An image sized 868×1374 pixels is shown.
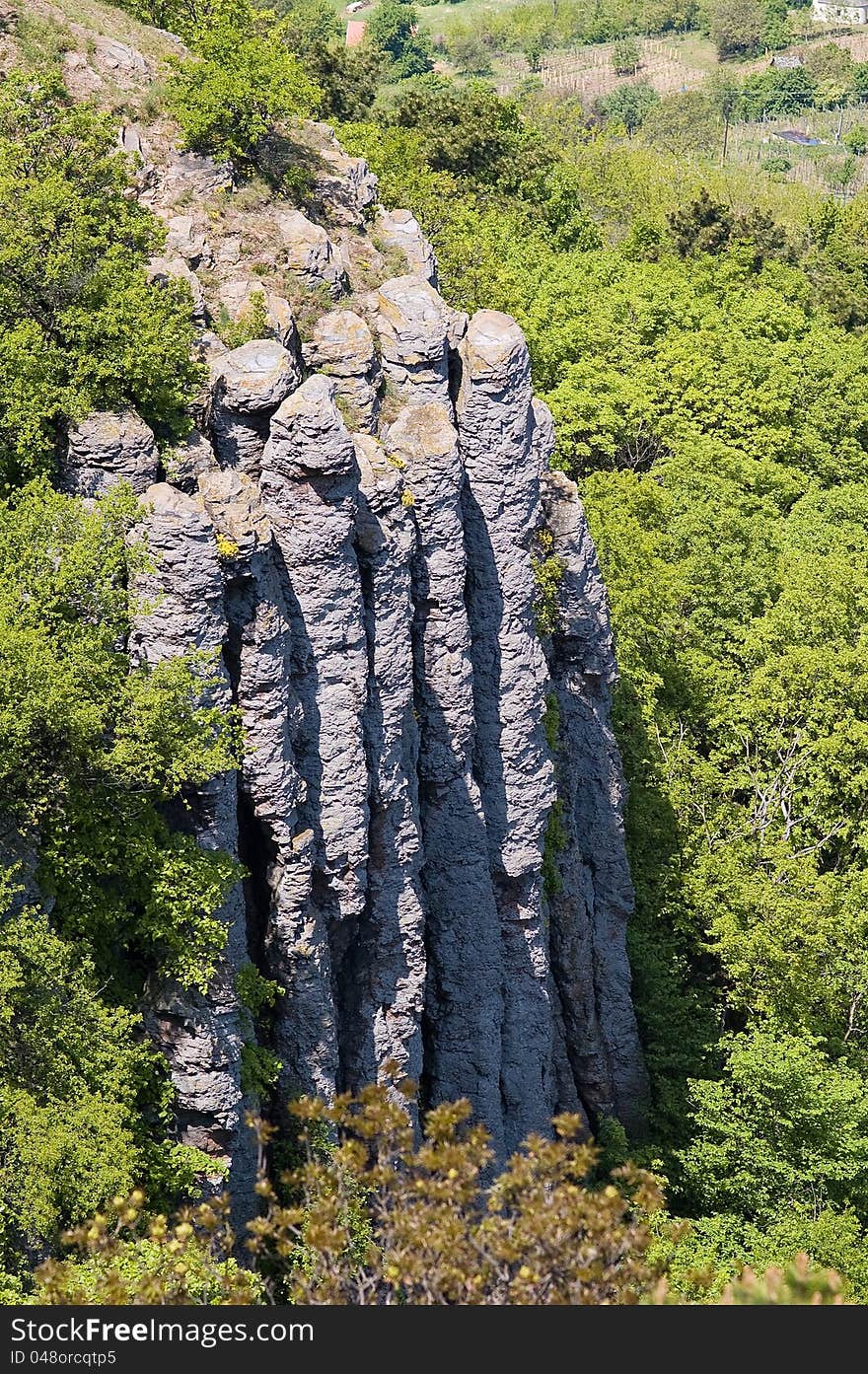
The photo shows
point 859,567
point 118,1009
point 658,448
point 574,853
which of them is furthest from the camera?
point 658,448

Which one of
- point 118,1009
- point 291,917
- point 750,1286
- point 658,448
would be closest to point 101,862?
point 118,1009

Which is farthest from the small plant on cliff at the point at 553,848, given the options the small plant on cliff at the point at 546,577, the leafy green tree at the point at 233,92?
the leafy green tree at the point at 233,92

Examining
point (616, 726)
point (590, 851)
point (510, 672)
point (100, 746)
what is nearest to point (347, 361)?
point (510, 672)

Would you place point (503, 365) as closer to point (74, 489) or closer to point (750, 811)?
point (74, 489)

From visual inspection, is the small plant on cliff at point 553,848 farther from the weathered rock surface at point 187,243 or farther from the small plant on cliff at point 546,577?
the weathered rock surface at point 187,243

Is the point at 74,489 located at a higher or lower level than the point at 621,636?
lower

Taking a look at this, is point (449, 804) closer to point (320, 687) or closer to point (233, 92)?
point (320, 687)
